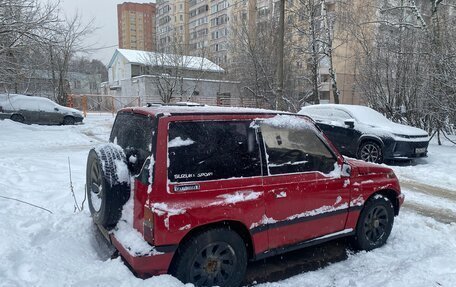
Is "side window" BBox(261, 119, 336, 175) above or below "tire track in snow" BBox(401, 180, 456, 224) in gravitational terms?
above

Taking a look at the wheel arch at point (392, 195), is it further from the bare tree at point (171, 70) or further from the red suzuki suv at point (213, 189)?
the bare tree at point (171, 70)

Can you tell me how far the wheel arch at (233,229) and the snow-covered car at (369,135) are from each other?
7521mm

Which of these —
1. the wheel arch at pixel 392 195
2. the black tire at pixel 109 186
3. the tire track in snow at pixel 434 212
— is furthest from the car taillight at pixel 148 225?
the tire track in snow at pixel 434 212

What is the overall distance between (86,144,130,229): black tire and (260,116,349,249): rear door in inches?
52.6

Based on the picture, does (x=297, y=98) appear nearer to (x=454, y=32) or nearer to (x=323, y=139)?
(x=454, y=32)

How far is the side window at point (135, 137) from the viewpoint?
10.3 ft

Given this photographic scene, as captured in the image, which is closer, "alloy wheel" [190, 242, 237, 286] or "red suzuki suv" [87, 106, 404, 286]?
"red suzuki suv" [87, 106, 404, 286]

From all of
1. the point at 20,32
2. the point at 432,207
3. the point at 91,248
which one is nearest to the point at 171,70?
the point at 20,32

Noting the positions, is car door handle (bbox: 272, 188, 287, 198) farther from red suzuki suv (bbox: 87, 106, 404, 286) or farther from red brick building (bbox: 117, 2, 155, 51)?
red brick building (bbox: 117, 2, 155, 51)

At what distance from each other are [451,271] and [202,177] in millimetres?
2880

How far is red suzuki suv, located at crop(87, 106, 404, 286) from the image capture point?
2.95m

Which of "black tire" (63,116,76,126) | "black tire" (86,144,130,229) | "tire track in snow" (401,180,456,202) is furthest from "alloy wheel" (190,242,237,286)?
"black tire" (63,116,76,126)

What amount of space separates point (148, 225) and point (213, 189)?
2.04ft

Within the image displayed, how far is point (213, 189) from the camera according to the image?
10.2ft
